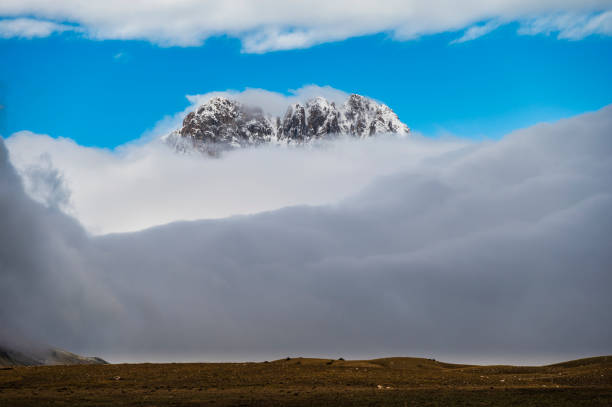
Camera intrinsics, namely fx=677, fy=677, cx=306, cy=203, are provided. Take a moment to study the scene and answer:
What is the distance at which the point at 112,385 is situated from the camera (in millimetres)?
89062

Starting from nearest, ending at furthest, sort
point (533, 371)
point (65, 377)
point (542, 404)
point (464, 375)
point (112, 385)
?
point (542, 404), point (112, 385), point (65, 377), point (464, 375), point (533, 371)

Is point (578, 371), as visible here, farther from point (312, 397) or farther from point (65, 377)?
point (65, 377)

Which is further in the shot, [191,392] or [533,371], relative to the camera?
[533,371]

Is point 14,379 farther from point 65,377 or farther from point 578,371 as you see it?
point 578,371

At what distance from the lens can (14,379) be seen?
310ft

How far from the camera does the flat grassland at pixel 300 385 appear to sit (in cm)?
7225

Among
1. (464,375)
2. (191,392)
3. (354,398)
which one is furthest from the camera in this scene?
(464,375)

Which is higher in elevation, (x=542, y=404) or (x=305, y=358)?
(x=305, y=358)

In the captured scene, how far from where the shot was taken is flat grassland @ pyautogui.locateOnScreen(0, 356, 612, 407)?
72250 mm

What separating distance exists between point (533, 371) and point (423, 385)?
34008 millimetres

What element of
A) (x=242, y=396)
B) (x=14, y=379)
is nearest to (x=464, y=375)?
(x=242, y=396)

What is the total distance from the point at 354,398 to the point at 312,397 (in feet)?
15.4

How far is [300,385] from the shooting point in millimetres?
89375

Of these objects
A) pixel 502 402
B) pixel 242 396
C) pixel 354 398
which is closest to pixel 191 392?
pixel 242 396
